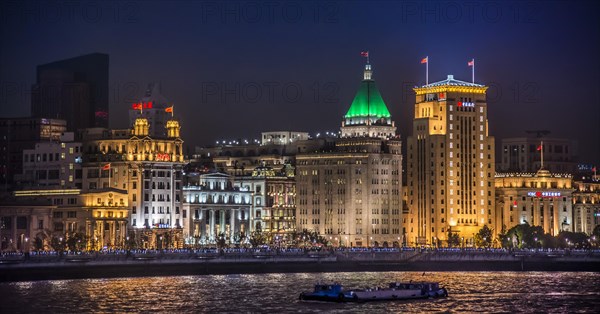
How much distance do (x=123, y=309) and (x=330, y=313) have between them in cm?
2565

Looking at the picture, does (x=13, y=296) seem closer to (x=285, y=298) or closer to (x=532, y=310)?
(x=285, y=298)

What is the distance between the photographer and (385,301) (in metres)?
196

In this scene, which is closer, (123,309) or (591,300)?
(123,309)

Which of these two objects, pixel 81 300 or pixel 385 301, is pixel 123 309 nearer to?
pixel 81 300

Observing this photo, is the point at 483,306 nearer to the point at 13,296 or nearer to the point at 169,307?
the point at 169,307

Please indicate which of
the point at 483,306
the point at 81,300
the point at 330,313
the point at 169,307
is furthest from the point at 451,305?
the point at 81,300

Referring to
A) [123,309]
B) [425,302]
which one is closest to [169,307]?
[123,309]

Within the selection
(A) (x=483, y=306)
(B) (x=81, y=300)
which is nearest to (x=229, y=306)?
(B) (x=81, y=300)

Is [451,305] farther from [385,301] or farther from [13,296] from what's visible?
[13,296]

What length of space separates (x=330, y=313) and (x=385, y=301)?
21713 millimetres

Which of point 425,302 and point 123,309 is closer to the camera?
point 123,309

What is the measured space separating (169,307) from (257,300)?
15.2 metres

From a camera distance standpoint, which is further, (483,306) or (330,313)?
(483,306)

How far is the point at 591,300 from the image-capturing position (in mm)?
198750
